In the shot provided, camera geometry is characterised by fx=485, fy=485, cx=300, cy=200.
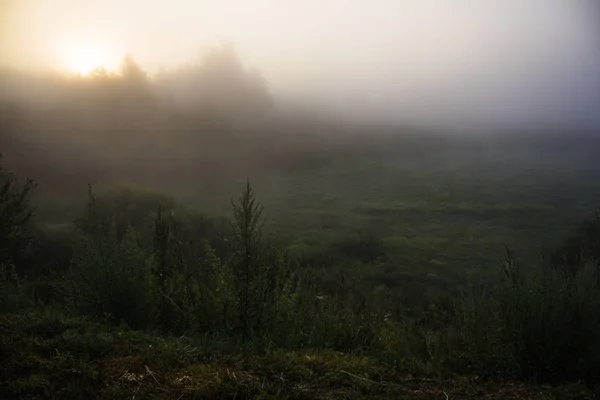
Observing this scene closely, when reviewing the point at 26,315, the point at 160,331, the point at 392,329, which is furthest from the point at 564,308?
the point at 26,315

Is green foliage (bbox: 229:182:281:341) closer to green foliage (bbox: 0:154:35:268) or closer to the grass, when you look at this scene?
the grass

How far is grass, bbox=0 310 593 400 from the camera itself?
4.11m

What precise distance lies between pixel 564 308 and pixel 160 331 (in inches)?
198

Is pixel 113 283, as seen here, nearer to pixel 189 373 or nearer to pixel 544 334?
pixel 189 373

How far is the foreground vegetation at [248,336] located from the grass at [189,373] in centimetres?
2

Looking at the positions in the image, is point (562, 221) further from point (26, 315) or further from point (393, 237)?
point (26, 315)

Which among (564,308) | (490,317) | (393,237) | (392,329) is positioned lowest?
(393,237)

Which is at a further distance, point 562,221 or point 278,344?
point 562,221

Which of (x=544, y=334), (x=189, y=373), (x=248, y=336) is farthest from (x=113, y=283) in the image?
(x=544, y=334)

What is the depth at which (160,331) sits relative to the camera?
647 cm

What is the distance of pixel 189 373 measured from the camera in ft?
14.8

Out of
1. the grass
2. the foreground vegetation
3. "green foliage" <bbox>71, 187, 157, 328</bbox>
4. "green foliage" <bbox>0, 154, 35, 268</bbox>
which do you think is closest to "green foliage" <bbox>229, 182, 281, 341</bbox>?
the foreground vegetation

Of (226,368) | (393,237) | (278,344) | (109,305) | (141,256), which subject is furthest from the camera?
(393,237)

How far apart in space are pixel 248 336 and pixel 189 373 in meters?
1.73
